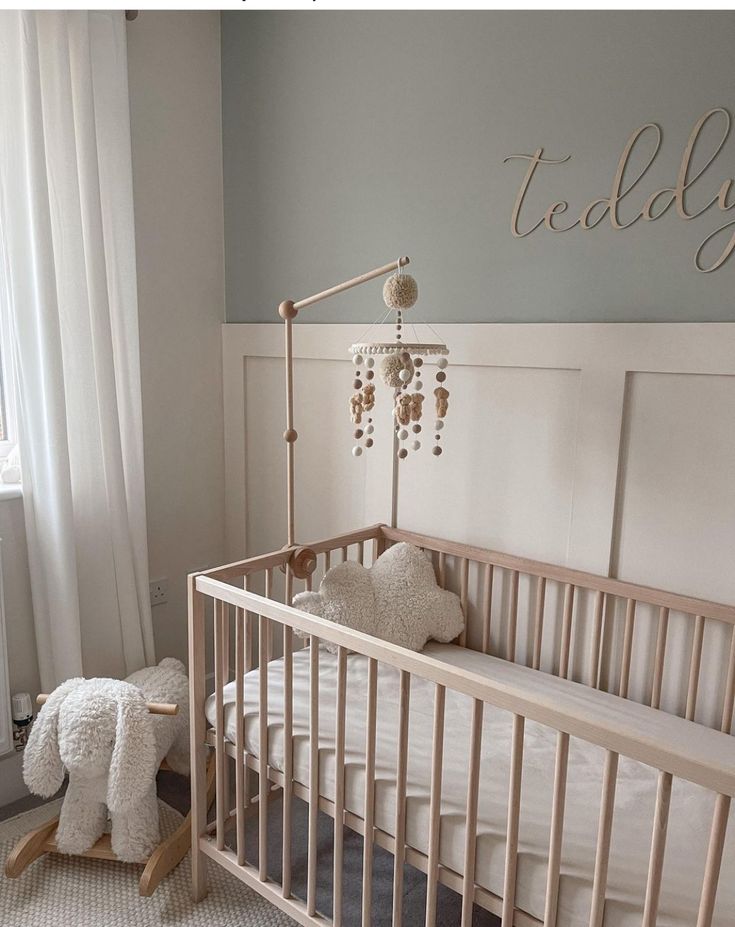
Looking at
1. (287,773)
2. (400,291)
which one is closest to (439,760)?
(287,773)

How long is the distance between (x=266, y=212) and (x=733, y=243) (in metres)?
1.44

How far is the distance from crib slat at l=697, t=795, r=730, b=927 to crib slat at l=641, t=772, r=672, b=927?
0.20 ft

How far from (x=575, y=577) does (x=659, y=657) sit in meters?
0.26

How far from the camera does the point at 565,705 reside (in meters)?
1.17

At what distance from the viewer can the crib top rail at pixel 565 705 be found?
1.04 m

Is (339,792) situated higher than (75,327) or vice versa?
(75,327)

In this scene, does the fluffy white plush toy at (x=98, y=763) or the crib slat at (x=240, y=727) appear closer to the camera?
the crib slat at (x=240, y=727)

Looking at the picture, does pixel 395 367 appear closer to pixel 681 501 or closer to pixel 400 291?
pixel 400 291

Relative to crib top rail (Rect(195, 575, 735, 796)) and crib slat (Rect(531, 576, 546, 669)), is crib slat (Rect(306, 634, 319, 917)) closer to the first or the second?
crib top rail (Rect(195, 575, 735, 796))

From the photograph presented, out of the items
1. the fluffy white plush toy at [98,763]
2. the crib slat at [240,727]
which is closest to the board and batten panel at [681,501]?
the crib slat at [240,727]

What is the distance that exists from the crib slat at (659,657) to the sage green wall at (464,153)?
69 centimetres

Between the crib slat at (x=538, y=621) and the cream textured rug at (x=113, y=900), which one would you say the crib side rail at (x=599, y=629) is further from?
the cream textured rug at (x=113, y=900)

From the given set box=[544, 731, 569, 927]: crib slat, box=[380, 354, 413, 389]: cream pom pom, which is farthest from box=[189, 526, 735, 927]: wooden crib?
box=[380, 354, 413, 389]: cream pom pom

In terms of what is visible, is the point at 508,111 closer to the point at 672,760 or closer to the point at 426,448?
the point at 426,448
